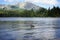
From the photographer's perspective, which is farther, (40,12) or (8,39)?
(40,12)

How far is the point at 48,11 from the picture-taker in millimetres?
23312

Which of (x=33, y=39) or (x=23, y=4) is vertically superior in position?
(x=23, y=4)

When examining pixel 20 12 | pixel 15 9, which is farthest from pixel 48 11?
pixel 15 9

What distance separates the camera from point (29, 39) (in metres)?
10.9

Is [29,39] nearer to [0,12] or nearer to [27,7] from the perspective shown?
[0,12]

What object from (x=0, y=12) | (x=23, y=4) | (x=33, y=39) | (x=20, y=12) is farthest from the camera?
(x=23, y=4)

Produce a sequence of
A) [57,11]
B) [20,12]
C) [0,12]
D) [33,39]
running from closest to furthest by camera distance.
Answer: [33,39] → [57,11] → [0,12] → [20,12]

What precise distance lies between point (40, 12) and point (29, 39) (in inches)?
554

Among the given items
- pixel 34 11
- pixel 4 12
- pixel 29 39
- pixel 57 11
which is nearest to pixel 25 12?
pixel 34 11

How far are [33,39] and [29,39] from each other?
1.20 feet

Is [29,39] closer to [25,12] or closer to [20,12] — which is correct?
[25,12]

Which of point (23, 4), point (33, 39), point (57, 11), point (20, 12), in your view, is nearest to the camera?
point (33, 39)

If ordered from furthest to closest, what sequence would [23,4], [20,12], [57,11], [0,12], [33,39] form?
1. [23,4]
2. [20,12]
3. [0,12]
4. [57,11]
5. [33,39]

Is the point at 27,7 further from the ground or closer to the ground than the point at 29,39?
further from the ground
